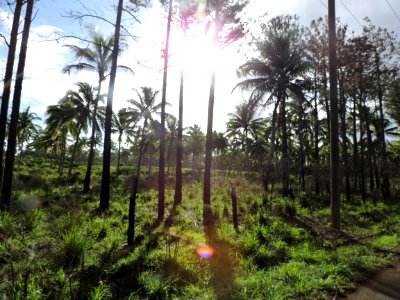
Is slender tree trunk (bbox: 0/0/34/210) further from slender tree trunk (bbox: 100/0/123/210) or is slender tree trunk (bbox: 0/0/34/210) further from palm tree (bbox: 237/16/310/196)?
palm tree (bbox: 237/16/310/196)

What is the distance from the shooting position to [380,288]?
4766 millimetres

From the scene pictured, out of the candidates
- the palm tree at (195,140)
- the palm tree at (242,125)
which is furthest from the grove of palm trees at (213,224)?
the palm tree at (195,140)

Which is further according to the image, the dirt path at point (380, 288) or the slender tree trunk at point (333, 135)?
the slender tree trunk at point (333, 135)

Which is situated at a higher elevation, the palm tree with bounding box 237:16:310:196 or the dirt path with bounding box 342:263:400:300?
the palm tree with bounding box 237:16:310:196

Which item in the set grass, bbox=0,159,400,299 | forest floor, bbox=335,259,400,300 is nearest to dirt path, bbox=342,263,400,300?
forest floor, bbox=335,259,400,300

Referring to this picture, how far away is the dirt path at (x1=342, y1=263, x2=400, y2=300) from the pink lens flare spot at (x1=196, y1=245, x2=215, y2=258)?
10.0 feet

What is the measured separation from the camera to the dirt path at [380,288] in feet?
14.4

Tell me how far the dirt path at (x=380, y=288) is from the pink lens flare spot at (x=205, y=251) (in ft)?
10.0

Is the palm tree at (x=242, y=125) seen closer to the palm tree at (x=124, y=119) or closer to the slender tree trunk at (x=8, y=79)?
the palm tree at (x=124, y=119)

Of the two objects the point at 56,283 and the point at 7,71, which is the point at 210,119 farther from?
the point at 56,283

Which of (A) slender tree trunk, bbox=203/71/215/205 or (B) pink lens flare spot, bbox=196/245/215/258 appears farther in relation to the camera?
(A) slender tree trunk, bbox=203/71/215/205

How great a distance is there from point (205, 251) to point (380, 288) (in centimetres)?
357

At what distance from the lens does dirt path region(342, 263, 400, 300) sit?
440cm

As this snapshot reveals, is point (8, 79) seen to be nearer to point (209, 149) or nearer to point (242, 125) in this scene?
point (209, 149)
